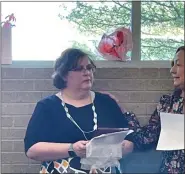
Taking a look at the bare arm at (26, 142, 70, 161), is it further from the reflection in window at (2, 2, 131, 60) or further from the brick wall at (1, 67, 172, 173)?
the reflection in window at (2, 2, 131, 60)

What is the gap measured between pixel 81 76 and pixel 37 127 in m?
0.23

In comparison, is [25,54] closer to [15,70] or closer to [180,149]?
[15,70]

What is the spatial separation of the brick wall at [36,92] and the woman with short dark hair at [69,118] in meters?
0.05

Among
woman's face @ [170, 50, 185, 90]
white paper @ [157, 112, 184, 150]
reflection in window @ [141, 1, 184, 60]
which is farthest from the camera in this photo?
reflection in window @ [141, 1, 184, 60]

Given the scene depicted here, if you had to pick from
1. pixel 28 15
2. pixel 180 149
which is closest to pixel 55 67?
pixel 28 15

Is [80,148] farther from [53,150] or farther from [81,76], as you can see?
[81,76]

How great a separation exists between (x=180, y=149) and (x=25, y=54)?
61cm

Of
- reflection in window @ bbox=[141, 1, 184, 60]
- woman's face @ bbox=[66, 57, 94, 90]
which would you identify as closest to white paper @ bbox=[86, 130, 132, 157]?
woman's face @ bbox=[66, 57, 94, 90]

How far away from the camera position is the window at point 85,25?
139 cm

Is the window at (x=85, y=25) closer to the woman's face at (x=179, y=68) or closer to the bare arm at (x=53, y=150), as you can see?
the woman's face at (x=179, y=68)

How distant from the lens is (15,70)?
57.1 inches

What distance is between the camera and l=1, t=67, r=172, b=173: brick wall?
1.40 m

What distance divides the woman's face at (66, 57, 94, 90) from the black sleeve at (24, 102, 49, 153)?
0.13 meters

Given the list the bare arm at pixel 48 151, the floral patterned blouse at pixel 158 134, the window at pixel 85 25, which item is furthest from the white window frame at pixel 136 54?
the bare arm at pixel 48 151
